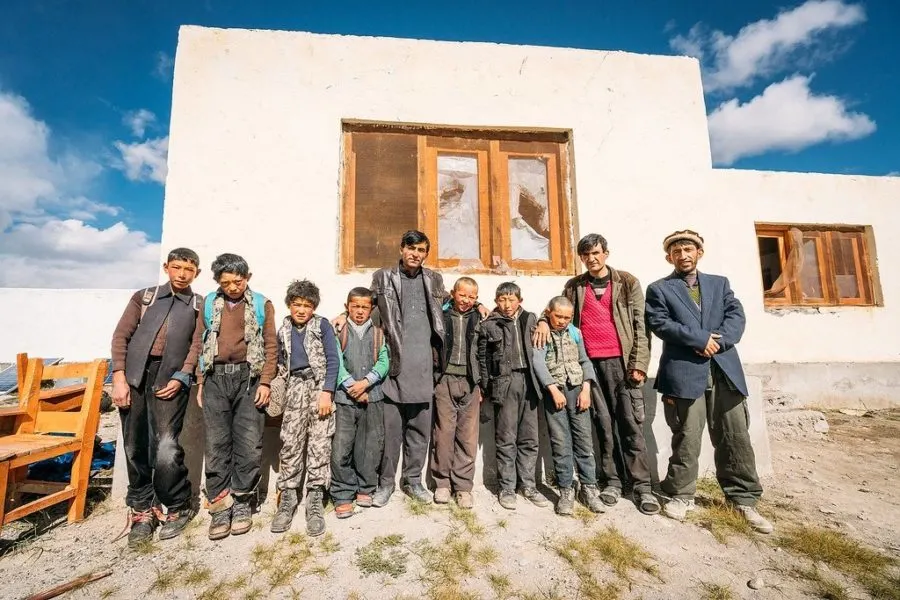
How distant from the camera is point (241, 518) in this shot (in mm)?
2764

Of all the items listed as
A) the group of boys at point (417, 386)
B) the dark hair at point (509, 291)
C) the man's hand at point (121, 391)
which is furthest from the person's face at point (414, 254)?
the man's hand at point (121, 391)

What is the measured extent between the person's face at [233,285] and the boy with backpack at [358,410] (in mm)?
750

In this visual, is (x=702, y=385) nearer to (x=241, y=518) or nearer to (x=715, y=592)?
(x=715, y=592)

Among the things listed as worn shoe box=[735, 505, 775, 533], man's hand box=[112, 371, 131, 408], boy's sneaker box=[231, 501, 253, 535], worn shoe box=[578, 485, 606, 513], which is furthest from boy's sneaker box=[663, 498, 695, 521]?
man's hand box=[112, 371, 131, 408]

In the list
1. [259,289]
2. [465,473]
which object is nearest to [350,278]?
[259,289]

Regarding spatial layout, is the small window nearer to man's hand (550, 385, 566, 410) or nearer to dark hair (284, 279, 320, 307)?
man's hand (550, 385, 566, 410)

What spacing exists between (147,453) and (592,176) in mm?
4358

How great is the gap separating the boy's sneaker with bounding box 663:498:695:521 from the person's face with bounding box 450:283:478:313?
79.1 inches

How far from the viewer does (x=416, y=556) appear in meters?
2.44

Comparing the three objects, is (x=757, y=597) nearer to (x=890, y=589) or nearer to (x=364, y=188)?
(x=890, y=589)

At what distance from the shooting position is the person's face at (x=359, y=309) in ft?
10.3

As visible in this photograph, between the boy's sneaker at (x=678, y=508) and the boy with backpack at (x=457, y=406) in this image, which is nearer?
the boy's sneaker at (x=678, y=508)

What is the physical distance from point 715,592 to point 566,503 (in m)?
1.02

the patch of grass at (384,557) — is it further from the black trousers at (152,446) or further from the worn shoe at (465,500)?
the black trousers at (152,446)
